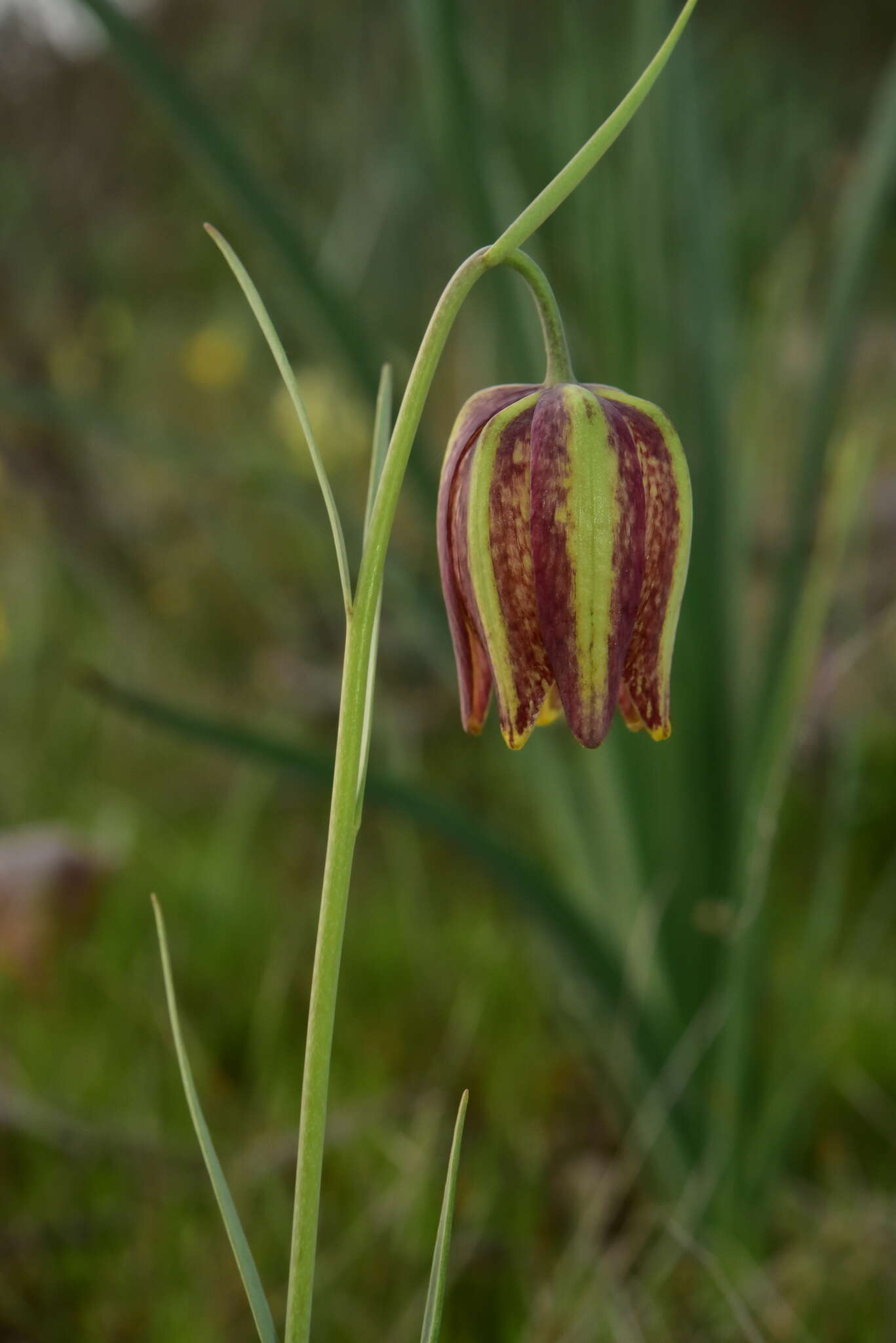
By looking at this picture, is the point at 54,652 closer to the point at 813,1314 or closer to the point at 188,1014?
the point at 188,1014

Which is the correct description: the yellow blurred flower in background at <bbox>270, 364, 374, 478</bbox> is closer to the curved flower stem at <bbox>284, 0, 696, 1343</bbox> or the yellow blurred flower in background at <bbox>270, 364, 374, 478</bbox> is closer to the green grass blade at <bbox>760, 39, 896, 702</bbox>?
the green grass blade at <bbox>760, 39, 896, 702</bbox>

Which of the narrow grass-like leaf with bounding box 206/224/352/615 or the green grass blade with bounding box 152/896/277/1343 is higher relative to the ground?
the narrow grass-like leaf with bounding box 206/224/352/615

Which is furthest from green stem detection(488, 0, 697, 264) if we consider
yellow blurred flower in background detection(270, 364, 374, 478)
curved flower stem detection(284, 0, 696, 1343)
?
yellow blurred flower in background detection(270, 364, 374, 478)

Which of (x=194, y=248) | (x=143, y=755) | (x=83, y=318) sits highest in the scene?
(x=194, y=248)

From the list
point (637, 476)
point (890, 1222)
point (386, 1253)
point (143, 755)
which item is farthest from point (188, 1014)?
point (637, 476)

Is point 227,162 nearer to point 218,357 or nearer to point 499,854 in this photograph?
point 499,854

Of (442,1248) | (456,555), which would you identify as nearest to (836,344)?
(456,555)

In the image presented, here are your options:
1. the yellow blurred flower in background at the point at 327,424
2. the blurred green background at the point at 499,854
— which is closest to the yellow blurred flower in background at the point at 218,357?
the yellow blurred flower in background at the point at 327,424
